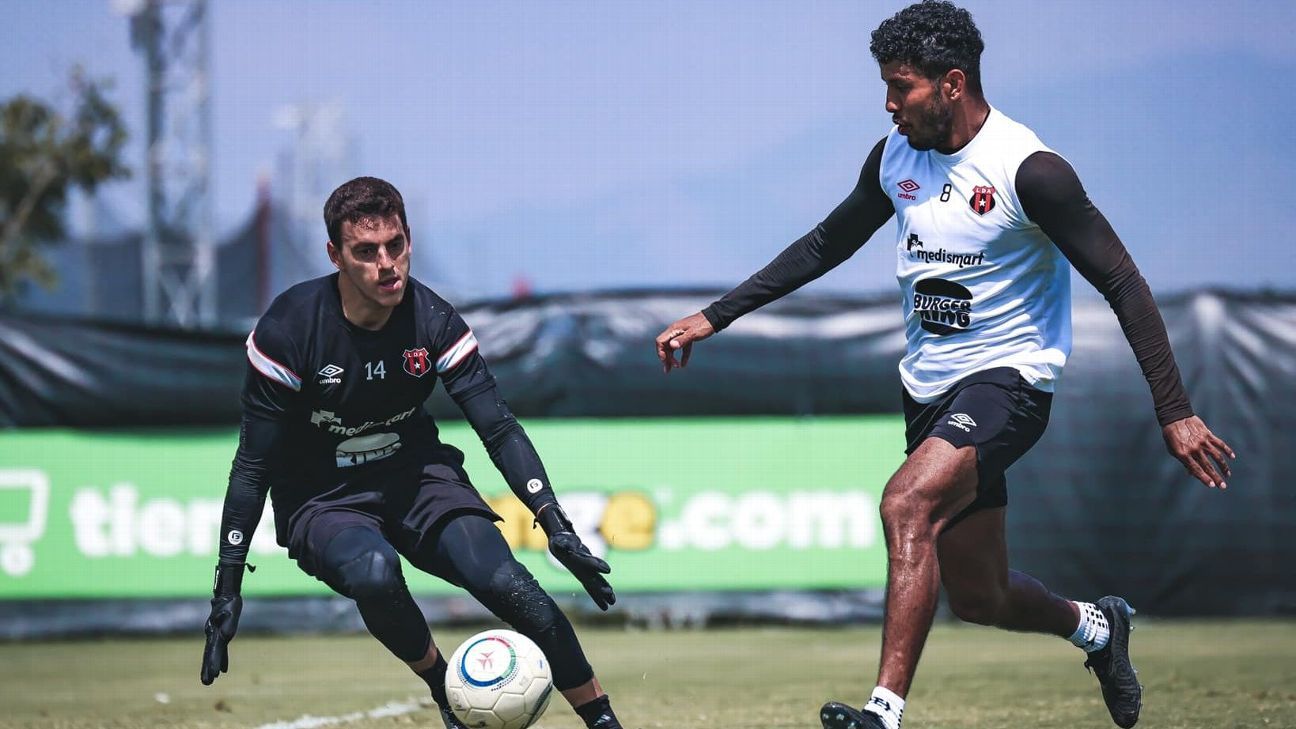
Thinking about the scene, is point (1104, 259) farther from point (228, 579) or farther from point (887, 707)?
point (228, 579)

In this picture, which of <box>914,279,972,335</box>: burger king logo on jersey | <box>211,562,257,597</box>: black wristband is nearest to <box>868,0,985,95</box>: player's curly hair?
<box>914,279,972,335</box>: burger king logo on jersey

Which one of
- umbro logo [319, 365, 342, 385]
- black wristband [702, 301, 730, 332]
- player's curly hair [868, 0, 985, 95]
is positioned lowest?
umbro logo [319, 365, 342, 385]

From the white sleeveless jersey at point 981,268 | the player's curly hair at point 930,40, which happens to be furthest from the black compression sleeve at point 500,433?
the player's curly hair at point 930,40

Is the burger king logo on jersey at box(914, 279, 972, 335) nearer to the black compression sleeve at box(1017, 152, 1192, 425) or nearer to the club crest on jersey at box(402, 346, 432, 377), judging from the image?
the black compression sleeve at box(1017, 152, 1192, 425)

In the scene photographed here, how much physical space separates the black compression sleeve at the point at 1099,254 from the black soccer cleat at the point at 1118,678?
50.4 inches

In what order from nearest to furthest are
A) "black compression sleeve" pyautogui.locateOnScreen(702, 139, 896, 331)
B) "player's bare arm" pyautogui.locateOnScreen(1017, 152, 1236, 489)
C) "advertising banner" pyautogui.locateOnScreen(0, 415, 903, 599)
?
"player's bare arm" pyautogui.locateOnScreen(1017, 152, 1236, 489) < "black compression sleeve" pyautogui.locateOnScreen(702, 139, 896, 331) < "advertising banner" pyautogui.locateOnScreen(0, 415, 903, 599)

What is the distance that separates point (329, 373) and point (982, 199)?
2359mm

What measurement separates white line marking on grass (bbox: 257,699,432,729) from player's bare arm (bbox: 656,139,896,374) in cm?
244

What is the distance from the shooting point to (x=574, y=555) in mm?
5359

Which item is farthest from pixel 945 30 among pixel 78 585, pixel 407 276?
pixel 78 585

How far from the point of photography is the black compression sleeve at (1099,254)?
211 inches

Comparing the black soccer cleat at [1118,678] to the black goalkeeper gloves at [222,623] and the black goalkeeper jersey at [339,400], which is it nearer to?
the black goalkeeper jersey at [339,400]

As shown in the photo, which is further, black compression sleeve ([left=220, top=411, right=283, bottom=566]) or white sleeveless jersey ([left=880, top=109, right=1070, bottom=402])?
black compression sleeve ([left=220, top=411, right=283, bottom=566])

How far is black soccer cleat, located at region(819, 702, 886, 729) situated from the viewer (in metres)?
4.76
